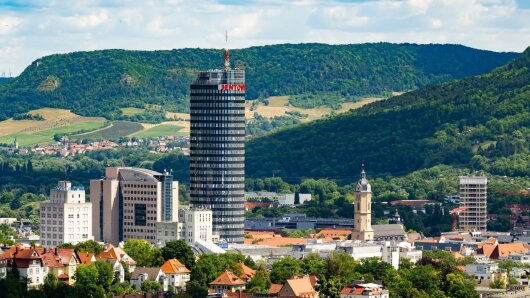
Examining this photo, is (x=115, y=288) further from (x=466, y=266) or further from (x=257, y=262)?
(x=466, y=266)

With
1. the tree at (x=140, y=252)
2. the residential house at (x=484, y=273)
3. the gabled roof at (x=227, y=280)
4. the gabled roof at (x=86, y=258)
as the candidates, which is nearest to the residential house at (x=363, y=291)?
the gabled roof at (x=227, y=280)

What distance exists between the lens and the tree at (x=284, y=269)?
170 meters

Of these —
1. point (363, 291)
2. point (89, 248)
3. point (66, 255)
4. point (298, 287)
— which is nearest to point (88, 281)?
point (66, 255)

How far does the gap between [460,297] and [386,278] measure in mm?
6538

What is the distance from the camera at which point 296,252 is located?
197 metres

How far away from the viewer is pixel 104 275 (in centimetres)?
15862

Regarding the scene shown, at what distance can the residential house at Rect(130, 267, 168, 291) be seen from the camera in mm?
163000

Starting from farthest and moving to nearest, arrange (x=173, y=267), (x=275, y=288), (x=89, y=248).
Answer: (x=89, y=248) < (x=173, y=267) < (x=275, y=288)

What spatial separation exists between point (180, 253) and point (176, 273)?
280 inches

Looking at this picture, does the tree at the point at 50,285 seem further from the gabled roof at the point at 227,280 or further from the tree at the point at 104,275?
the gabled roof at the point at 227,280

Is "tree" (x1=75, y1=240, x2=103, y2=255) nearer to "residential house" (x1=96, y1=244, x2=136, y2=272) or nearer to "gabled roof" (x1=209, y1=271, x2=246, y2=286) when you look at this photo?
"residential house" (x1=96, y1=244, x2=136, y2=272)

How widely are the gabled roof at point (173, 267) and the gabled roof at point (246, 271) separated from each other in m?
4.82

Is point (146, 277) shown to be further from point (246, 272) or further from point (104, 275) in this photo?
point (246, 272)

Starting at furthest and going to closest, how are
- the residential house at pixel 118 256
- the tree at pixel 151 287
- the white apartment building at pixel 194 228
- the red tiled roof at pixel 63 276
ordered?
the white apartment building at pixel 194 228 < the residential house at pixel 118 256 < the tree at pixel 151 287 < the red tiled roof at pixel 63 276
